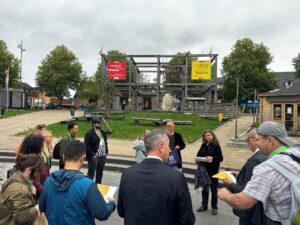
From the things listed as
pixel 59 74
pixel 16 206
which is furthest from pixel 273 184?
pixel 59 74

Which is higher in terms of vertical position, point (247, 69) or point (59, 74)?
point (247, 69)

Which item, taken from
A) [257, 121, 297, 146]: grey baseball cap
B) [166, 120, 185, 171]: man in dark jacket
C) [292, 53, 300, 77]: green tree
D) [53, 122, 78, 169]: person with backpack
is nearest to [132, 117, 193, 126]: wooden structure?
[166, 120, 185, 171]: man in dark jacket

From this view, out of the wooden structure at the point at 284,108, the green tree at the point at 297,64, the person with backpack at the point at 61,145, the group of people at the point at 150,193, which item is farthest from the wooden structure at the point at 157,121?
the green tree at the point at 297,64

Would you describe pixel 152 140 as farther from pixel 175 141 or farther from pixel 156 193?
pixel 175 141

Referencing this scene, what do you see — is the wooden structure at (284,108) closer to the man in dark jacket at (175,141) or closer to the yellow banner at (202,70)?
the man in dark jacket at (175,141)

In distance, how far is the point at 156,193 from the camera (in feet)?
10.00

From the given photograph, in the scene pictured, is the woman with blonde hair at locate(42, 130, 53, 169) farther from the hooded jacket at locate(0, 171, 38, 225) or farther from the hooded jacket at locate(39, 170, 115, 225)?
the hooded jacket at locate(39, 170, 115, 225)

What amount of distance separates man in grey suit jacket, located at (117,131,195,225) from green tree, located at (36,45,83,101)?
48556 mm

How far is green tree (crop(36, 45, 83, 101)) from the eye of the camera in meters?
50.5

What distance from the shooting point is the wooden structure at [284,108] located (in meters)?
22.1

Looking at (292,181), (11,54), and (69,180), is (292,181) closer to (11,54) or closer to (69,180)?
(69,180)

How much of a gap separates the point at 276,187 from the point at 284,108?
835 inches

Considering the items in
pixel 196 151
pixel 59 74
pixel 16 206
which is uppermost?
pixel 59 74

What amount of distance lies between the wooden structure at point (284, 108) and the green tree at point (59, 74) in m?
33.3
